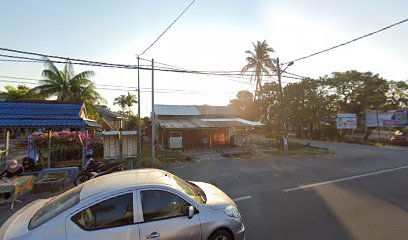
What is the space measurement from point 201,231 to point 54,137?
14.6 meters

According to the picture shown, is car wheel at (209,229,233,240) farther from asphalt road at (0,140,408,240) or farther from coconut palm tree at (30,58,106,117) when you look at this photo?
coconut palm tree at (30,58,106,117)

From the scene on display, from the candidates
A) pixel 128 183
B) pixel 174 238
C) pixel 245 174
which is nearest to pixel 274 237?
pixel 174 238

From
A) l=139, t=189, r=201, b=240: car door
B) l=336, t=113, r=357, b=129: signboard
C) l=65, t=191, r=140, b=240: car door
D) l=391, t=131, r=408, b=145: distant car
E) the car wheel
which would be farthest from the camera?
l=336, t=113, r=357, b=129: signboard

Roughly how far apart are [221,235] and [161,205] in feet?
3.88

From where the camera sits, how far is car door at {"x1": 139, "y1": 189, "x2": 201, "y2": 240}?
11.3 ft

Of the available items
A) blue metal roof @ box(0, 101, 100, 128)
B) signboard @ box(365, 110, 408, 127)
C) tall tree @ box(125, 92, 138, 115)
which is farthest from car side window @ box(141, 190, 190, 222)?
tall tree @ box(125, 92, 138, 115)

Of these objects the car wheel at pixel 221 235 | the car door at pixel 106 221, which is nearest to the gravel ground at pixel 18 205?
the car door at pixel 106 221

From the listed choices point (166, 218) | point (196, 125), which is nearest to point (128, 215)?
point (166, 218)

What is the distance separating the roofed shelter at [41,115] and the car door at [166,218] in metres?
7.63

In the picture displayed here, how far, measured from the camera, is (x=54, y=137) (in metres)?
14.9

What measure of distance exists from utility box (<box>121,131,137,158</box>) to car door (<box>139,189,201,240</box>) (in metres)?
11.3

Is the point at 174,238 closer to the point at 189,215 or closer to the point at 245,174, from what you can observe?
the point at 189,215

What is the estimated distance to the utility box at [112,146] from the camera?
554 inches

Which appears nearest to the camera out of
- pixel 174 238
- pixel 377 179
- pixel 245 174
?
pixel 174 238
